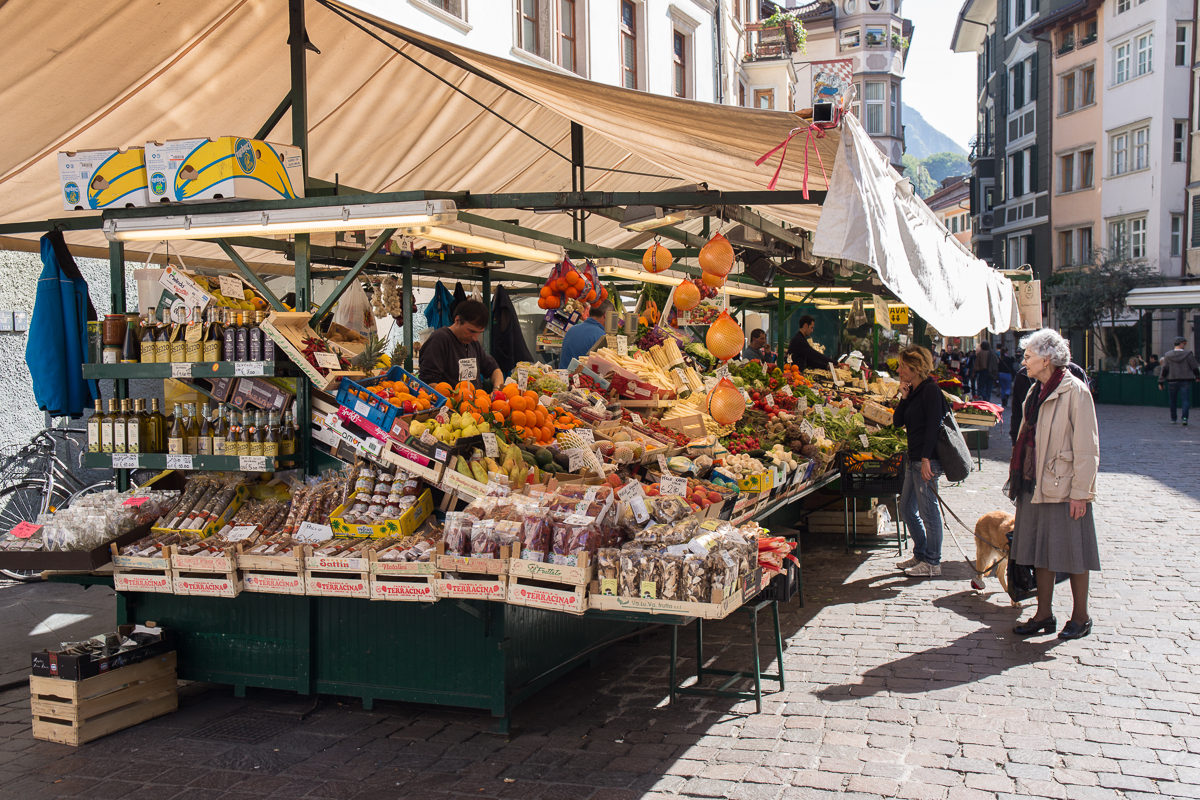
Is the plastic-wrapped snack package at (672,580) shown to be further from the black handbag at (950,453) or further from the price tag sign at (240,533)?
the black handbag at (950,453)

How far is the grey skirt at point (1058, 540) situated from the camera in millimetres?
5723

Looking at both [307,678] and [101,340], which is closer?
[307,678]

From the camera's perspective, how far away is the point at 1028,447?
5980mm

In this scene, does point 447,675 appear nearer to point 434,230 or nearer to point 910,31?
point 434,230

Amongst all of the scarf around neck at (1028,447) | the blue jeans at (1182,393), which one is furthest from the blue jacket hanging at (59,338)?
the blue jeans at (1182,393)

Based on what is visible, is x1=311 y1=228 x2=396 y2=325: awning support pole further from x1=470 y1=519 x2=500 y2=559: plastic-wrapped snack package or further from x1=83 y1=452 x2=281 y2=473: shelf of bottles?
x1=470 y1=519 x2=500 y2=559: plastic-wrapped snack package

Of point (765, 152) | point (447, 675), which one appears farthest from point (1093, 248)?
point (447, 675)

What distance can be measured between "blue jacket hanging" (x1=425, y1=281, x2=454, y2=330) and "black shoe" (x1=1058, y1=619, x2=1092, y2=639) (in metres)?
7.81

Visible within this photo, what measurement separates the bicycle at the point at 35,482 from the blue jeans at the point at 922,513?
703 cm

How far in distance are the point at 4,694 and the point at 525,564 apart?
3.49 metres

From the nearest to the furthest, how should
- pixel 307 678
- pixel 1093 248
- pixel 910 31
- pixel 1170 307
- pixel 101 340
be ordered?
pixel 307 678
pixel 101 340
pixel 1170 307
pixel 1093 248
pixel 910 31

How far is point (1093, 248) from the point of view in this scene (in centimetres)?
3234

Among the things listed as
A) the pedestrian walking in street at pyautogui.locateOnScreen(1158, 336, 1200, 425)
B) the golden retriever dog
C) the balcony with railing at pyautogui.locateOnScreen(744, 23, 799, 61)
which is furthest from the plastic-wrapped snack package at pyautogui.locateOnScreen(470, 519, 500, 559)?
the balcony with railing at pyautogui.locateOnScreen(744, 23, 799, 61)

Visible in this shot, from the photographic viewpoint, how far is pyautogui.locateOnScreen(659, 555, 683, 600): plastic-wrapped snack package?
4.05 meters
